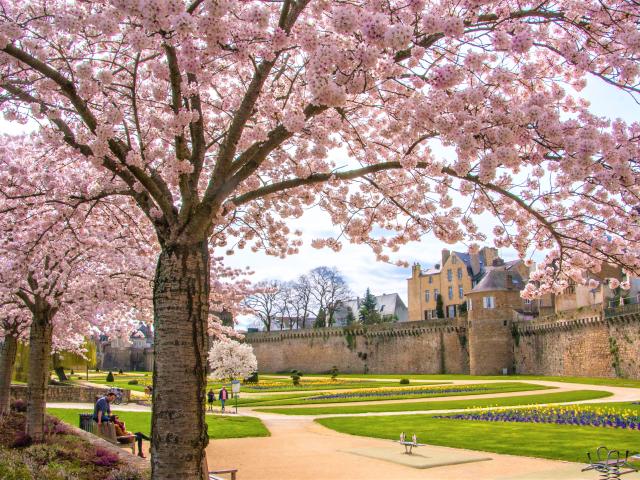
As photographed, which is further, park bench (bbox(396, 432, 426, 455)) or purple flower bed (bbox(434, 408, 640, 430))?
purple flower bed (bbox(434, 408, 640, 430))

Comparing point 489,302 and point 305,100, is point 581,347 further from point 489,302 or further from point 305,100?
point 305,100

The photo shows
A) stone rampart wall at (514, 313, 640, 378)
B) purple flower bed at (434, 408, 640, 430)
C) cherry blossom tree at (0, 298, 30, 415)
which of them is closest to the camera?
purple flower bed at (434, 408, 640, 430)

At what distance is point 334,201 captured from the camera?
30.0 feet

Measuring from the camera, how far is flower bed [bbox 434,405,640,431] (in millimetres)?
15805

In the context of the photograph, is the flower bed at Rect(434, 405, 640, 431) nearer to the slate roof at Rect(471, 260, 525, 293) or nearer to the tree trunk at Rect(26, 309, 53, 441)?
the tree trunk at Rect(26, 309, 53, 441)

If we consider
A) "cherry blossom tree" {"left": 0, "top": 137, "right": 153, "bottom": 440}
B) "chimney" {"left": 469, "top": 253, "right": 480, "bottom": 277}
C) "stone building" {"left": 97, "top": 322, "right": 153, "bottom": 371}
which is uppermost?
"chimney" {"left": 469, "top": 253, "right": 480, "bottom": 277}

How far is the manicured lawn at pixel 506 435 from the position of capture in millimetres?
12391

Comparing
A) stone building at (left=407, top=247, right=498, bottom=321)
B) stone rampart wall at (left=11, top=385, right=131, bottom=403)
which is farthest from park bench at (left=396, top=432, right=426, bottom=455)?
stone building at (left=407, top=247, right=498, bottom=321)

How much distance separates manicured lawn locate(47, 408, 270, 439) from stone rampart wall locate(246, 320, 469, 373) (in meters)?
36.8

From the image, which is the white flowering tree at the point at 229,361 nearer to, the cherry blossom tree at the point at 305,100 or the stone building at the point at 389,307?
the cherry blossom tree at the point at 305,100

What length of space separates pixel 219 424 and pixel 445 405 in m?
9.34

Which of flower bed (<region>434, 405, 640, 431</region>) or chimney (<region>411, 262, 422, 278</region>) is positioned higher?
chimney (<region>411, 262, 422, 278</region>)

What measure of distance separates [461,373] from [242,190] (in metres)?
49.5

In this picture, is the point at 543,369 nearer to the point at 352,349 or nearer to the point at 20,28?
the point at 352,349
